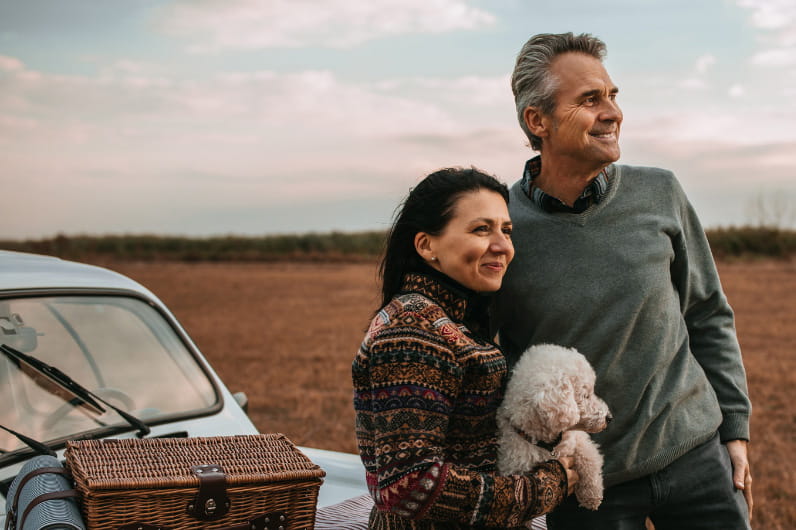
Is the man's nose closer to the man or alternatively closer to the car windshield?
the man

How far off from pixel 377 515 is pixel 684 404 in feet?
3.41

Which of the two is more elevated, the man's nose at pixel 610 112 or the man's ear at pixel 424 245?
the man's nose at pixel 610 112

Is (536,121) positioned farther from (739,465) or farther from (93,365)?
(93,365)

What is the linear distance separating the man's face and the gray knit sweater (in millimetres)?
151

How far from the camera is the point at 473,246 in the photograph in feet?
6.12

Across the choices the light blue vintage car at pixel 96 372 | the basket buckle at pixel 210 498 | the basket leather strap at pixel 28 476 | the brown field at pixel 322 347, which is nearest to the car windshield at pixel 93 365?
the light blue vintage car at pixel 96 372

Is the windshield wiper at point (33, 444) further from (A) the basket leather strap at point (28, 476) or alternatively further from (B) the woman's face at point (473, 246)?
(B) the woman's face at point (473, 246)

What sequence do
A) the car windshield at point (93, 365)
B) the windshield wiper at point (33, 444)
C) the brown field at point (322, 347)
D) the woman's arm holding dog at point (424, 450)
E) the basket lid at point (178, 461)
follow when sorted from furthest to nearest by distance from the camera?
1. the brown field at point (322, 347)
2. the car windshield at point (93, 365)
3. the windshield wiper at point (33, 444)
4. the basket lid at point (178, 461)
5. the woman's arm holding dog at point (424, 450)

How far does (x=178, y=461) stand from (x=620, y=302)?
1317 mm

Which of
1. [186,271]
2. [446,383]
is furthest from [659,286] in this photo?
[186,271]

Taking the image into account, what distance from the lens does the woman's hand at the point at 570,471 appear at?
1860mm

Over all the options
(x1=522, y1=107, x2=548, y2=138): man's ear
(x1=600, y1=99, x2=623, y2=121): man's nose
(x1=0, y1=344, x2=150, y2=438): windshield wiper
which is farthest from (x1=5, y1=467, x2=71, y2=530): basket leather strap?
(x1=600, y1=99, x2=623, y2=121): man's nose

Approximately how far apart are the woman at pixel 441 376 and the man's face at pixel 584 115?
1.35 ft

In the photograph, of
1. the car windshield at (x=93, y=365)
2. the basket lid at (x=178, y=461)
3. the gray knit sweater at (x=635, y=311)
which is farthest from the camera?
the car windshield at (x=93, y=365)
